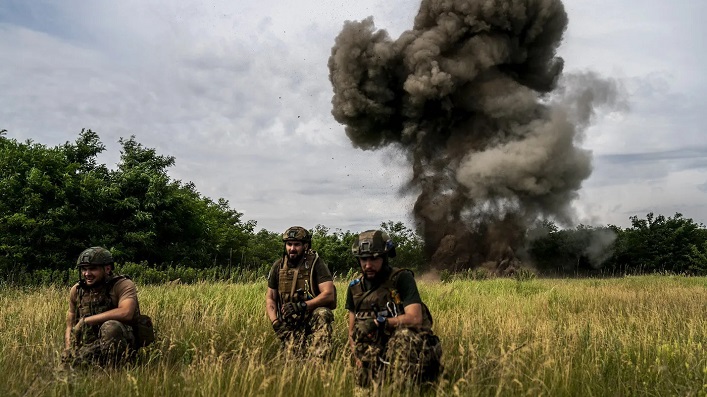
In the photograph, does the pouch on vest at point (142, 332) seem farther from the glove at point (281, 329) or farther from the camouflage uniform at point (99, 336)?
the glove at point (281, 329)

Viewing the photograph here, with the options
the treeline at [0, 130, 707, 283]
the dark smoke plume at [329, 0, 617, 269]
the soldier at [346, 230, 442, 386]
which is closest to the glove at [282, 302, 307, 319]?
the soldier at [346, 230, 442, 386]

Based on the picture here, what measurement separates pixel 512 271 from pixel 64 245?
23.0 meters

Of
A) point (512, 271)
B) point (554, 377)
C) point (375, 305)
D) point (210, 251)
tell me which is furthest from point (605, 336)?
point (210, 251)

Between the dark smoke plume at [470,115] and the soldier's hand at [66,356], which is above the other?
the dark smoke plume at [470,115]

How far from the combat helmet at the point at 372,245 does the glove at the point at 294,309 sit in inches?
48.4

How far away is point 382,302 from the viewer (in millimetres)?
4516

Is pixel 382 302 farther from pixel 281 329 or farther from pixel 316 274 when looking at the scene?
pixel 281 329

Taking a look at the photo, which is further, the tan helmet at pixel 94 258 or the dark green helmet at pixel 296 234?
the dark green helmet at pixel 296 234

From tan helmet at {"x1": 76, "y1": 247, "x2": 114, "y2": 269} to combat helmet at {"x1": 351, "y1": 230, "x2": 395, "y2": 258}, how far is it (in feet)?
7.93

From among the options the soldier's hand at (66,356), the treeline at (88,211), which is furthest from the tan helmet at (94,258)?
the treeline at (88,211)

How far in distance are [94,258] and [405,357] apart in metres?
3.05

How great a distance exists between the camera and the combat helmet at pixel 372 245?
4.38 m

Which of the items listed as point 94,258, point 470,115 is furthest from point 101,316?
point 470,115

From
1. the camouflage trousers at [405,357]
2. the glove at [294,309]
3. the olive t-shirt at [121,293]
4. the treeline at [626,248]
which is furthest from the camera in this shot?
the treeline at [626,248]
